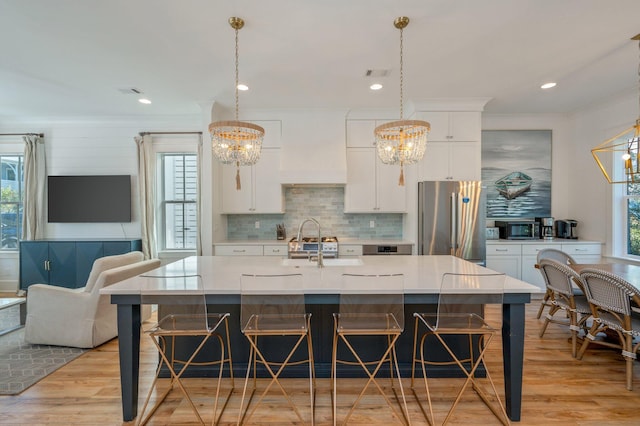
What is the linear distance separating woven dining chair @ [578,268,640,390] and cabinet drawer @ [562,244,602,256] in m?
2.03

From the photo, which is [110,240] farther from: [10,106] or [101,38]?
[101,38]

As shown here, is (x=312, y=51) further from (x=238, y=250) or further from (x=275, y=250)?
(x=238, y=250)

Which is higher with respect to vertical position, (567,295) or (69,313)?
(567,295)

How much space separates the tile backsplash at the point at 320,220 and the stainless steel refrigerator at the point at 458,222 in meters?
0.87

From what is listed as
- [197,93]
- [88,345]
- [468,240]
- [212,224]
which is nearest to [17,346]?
[88,345]

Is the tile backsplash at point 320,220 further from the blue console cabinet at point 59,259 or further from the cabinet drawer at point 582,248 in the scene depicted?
the cabinet drawer at point 582,248

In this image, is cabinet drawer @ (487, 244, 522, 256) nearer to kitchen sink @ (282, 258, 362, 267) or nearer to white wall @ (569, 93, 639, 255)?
white wall @ (569, 93, 639, 255)

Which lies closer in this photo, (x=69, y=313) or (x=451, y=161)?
(x=69, y=313)

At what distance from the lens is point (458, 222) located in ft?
13.0

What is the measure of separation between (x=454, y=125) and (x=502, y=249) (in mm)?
1910

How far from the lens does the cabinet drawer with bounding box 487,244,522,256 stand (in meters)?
4.29

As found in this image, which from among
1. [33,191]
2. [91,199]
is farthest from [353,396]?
[33,191]

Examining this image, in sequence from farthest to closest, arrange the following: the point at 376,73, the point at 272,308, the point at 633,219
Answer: the point at 633,219 < the point at 376,73 < the point at 272,308

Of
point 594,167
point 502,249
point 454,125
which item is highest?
point 454,125
